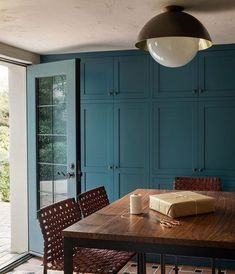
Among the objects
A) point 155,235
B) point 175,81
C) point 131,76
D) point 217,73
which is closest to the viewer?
point 155,235

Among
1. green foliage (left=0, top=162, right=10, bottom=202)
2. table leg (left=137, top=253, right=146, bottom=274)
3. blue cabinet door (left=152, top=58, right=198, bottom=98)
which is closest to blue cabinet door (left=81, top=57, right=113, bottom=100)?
blue cabinet door (left=152, top=58, right=198, bottom=98)

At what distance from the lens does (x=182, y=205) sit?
230 centimetres

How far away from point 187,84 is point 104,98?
2.80 ft

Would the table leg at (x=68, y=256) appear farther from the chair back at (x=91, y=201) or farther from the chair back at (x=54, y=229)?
the chair back at (x=91, y=201)

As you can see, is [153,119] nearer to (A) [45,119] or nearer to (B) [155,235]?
(A) [45,119]

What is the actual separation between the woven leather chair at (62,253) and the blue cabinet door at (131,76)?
68.7 inches

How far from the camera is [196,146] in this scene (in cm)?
395

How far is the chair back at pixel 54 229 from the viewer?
2404mm

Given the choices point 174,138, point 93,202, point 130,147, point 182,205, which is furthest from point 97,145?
point 182,205

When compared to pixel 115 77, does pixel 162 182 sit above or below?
below

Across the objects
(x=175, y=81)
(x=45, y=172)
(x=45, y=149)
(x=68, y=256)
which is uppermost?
(x=175, y=81)

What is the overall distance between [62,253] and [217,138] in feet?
6.57

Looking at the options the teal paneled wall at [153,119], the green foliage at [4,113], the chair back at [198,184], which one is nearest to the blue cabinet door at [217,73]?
the teal paneled wall at [153,119]

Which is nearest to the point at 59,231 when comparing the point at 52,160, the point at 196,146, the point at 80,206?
the point at 80,206
